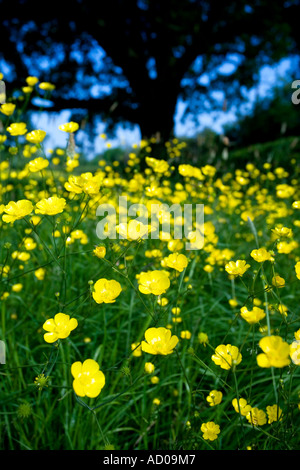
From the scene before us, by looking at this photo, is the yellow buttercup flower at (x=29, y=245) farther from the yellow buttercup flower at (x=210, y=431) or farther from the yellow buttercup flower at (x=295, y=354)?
the yellow buttercup flower at (x=295, y=354)

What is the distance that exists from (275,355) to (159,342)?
0.32m

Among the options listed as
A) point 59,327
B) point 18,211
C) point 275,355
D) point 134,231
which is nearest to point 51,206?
point 18,211

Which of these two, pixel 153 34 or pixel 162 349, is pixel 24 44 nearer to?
pixel 153 34

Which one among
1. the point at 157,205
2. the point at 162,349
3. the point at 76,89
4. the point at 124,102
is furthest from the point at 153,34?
the point at 162,349

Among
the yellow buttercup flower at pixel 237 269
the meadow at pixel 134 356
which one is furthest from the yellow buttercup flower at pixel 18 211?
the yellow buttercup flower at pixel 237 269

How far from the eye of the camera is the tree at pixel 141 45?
695cm

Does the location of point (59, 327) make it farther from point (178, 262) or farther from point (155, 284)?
point (178, 262)

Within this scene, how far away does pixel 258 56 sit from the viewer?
27.1 ft

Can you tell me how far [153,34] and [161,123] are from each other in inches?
73.3

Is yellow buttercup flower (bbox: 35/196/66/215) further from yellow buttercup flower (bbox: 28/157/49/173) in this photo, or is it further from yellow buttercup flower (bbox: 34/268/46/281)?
yellow buttercup flower (bbox: 34/268/46/281)

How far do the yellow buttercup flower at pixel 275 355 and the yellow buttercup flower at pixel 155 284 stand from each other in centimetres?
32

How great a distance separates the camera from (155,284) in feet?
3.42

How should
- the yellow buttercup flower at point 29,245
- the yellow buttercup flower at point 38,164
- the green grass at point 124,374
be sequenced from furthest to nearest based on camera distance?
the yellow buttercup flower at point 29,245, the yellow buttercup flower at point 38,164, the green grass at point 124,374
